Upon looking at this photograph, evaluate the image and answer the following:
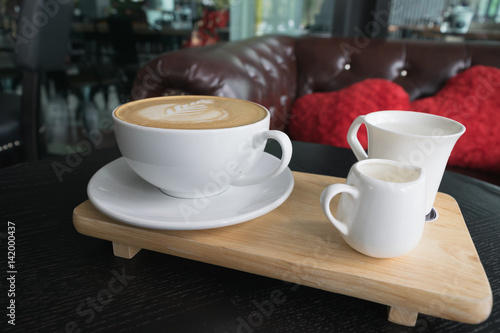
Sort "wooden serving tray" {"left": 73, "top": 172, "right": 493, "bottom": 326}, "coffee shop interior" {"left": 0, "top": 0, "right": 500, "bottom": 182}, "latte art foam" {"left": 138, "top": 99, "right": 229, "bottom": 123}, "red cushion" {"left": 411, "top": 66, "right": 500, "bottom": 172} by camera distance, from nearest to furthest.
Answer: "wooden serving tray" {"left": 73, "top": 172, "right": 493, "bottom": 326}
"latte art foam" {"left": 138, "top": 99, "right": 229, "bottom": 123}
"red cushion" {"left": 411, "top": 66, "right": 500, "bottom": 172}
"coffee shop interior" {"left": 0, "top": 0, "right": 500, "bottom": 182}

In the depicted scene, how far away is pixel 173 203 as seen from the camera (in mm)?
450

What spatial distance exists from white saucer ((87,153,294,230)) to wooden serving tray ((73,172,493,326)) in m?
0.02

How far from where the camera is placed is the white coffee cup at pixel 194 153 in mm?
395

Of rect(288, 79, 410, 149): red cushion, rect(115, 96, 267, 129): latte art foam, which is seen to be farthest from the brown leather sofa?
rect(115, 96, 267, 129): latte art foam

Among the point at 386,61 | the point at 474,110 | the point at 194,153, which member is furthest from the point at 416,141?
the point at 386,61

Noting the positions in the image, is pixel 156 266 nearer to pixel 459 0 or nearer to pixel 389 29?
pixel 389 29

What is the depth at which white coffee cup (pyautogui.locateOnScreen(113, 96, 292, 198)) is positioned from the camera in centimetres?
40

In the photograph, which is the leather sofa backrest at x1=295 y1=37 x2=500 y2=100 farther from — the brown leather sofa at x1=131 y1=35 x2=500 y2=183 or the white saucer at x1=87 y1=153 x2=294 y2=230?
the white saucer at x1=87 y1=153 x2=294 y2=230

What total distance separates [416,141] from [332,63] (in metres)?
1.26

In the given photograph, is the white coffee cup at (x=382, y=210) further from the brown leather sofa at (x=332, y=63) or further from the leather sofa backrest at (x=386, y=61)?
the leather sofa backrest at (x=386, y=61)

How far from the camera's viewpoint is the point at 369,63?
Answer: 1546 millimetres

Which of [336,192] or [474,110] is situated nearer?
Answer: [336,192]

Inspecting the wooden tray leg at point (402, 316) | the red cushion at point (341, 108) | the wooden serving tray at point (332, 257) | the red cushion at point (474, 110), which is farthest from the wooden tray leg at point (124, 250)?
the red cushion at point (474, 110)

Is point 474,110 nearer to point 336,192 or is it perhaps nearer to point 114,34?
point 336,192
